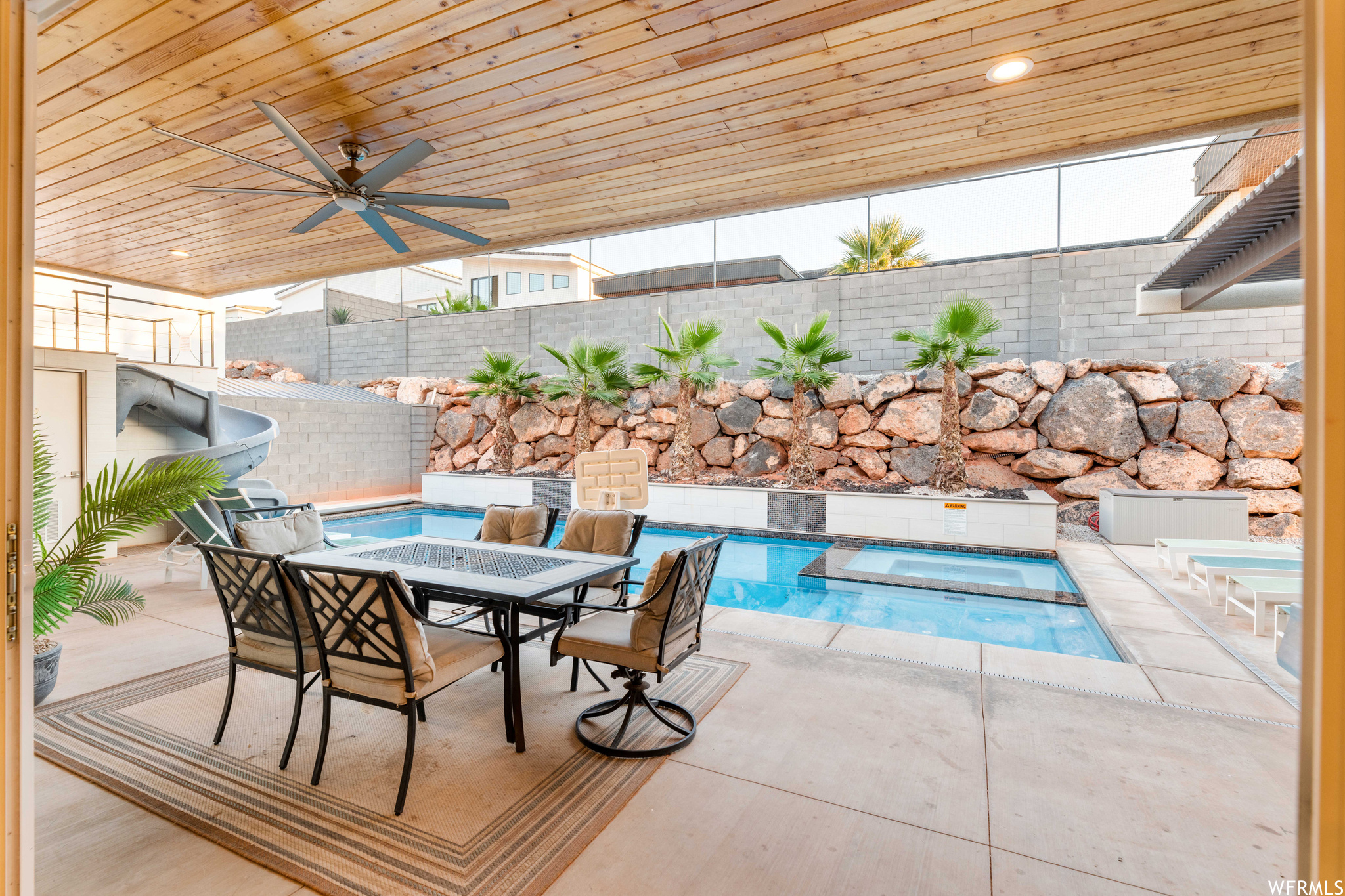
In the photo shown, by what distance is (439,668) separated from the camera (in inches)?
85.7

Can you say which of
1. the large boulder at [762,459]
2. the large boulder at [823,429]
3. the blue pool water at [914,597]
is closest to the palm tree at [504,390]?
the blue pool water at [914,597]

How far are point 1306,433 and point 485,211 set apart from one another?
4.17 m

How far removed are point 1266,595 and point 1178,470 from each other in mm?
4467

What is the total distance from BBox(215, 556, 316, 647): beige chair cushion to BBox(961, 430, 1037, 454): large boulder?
7656 millimetres

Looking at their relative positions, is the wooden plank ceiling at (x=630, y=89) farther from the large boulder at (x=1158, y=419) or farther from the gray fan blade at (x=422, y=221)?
the large boulder at (x=1158, y=419)

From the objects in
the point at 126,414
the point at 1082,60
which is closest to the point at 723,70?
the point at 1082,60

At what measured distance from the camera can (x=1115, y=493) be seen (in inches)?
249

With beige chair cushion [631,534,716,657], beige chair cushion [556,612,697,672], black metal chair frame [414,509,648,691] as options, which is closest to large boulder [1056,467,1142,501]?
black metal chair frame [414,509,648,691]

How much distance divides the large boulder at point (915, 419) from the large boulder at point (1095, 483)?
159 centimetres

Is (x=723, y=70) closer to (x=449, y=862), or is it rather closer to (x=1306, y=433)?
(x=1306, y=433)

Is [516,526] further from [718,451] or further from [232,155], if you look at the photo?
[718,451]

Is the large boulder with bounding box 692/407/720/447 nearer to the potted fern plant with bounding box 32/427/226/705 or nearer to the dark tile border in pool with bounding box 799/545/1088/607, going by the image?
the dark tile border in pool with bounding box 799/545/1088/607

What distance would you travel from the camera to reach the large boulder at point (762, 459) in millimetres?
8977

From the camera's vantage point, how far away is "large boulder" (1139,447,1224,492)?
272 inches
